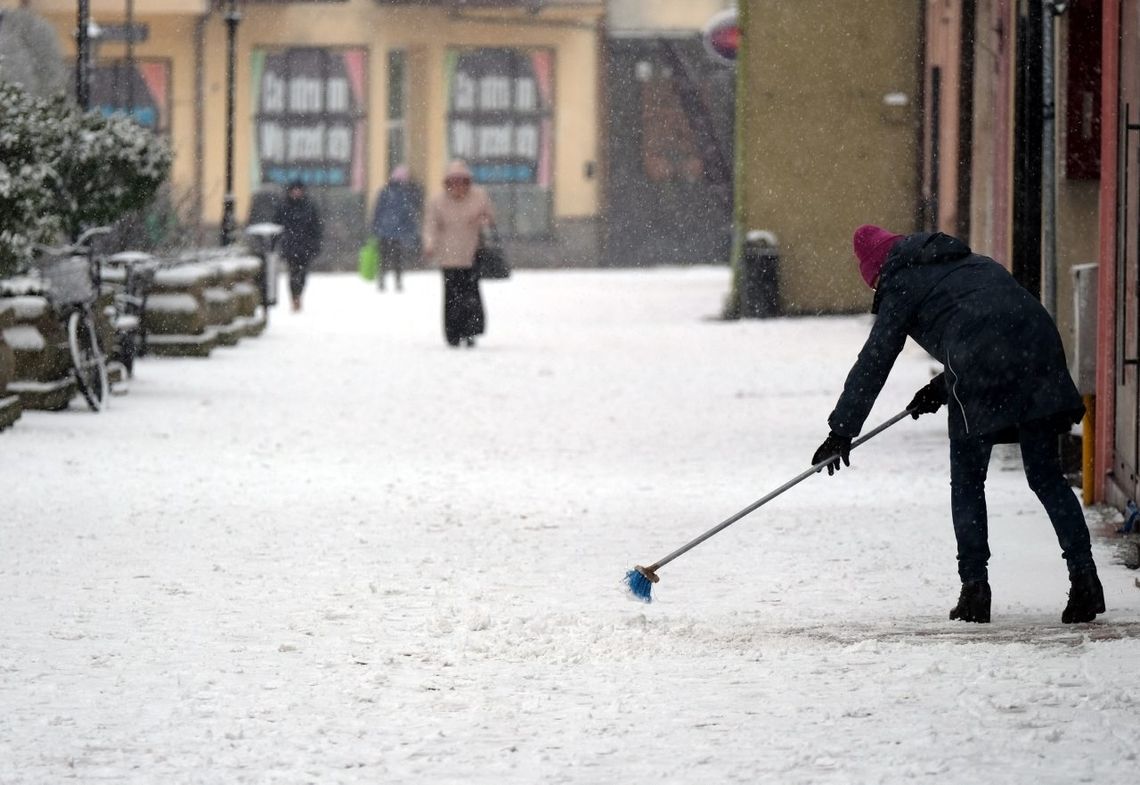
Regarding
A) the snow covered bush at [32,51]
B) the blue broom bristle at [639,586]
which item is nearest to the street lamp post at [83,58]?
the snow covered bush at [32,51]

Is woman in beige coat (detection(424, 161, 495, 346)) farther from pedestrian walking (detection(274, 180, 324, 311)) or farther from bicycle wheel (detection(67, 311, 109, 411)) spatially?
pedestrian walking (detection(274, 180, 324, 311))

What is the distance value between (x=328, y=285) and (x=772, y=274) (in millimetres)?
10983

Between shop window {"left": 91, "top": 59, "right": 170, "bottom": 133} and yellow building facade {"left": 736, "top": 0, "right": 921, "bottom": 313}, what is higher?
shop window {"left": 91, "top": 59, "right": 170, "bottom": 133}

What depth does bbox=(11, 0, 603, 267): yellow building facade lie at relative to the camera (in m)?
41.9

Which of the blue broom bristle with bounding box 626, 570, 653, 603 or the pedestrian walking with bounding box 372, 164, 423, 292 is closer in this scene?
the blue broom bristle with bounding box 626, 570, 653, 603

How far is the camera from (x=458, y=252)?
2111 centimetres

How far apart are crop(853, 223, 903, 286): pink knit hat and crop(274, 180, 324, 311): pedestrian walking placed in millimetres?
20986

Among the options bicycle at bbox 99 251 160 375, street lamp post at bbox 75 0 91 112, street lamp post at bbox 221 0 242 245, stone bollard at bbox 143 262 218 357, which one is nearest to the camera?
bicycle at bbox 99 251 160 375

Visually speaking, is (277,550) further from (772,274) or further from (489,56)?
(489,56)

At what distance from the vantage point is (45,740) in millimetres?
5684

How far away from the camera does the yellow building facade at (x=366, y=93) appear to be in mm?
41875

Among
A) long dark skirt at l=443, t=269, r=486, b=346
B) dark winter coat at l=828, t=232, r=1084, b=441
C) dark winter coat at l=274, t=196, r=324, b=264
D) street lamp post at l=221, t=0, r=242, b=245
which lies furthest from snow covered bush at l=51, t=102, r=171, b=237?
dark winter coat at l=828, t=232, r=1084, b=441

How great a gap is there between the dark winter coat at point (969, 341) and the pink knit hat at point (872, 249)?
53 millimetres

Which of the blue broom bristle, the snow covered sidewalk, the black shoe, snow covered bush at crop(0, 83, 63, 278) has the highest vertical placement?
snow covered bush at crop(0, 83, 63, 278)
